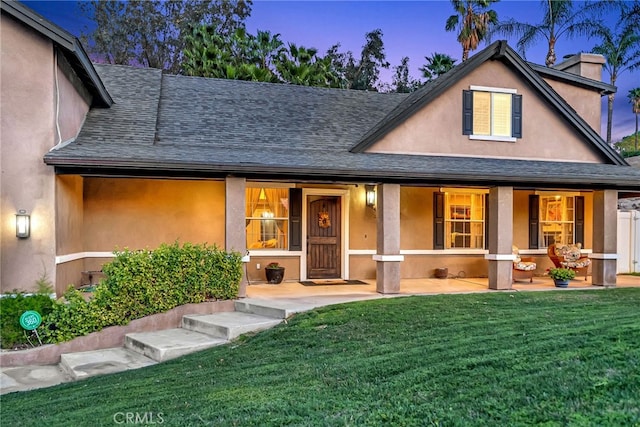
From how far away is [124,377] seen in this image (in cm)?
619

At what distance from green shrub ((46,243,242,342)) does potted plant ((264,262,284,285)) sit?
2404mm

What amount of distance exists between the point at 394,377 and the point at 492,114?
9.05 meters

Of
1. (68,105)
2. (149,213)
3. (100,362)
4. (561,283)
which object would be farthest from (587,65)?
(100,362)

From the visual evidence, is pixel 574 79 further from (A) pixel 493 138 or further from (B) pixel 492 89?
(A) pixel 493 138

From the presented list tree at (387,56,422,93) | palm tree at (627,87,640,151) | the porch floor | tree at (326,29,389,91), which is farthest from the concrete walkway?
palm tree at (627,87,640,151)

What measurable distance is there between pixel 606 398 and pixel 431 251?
9.30m

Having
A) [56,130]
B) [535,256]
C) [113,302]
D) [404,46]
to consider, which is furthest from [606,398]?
[404,46]

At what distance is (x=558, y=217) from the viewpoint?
1355 centimetres

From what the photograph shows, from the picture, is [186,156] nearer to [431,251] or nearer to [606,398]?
[431,251]

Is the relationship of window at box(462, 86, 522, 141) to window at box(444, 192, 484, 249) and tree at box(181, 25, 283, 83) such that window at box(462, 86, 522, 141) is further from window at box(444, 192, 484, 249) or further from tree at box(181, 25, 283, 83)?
tree at box(181, 25, 283, 83)

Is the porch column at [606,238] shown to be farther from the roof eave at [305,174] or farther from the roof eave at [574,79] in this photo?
the roof eave at [574,79]

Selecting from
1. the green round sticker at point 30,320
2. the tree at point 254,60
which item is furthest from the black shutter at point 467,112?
the tree at point 254,60

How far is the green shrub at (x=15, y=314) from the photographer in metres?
7.21

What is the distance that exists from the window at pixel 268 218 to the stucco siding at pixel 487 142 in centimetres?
259
